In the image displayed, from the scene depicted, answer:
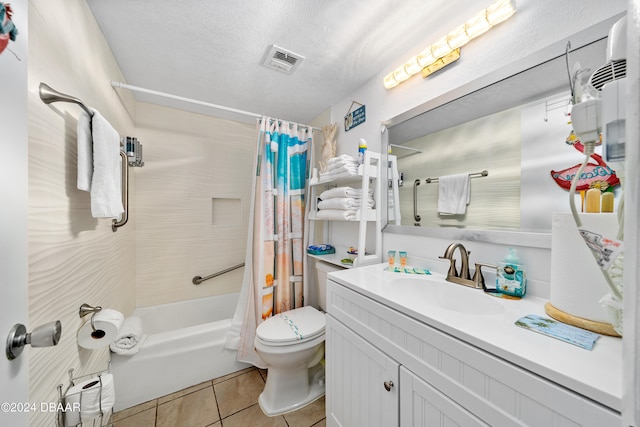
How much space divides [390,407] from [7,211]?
115 cm

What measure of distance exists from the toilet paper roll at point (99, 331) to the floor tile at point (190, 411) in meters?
0.67

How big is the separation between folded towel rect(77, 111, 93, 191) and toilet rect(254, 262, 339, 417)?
1.12m

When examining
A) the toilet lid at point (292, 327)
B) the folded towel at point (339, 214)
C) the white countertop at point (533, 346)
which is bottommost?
the toilet lid at point (292, 327)

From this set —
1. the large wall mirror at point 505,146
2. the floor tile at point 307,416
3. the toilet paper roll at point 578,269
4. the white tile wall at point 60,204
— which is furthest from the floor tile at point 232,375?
the toilet paper roll at point 578,269

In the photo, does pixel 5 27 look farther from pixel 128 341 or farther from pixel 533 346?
pixel 128 341

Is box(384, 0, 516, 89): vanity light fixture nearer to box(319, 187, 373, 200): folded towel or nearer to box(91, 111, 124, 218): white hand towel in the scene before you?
box(319, 187, 373, 200): folded towel

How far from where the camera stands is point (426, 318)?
0.69 metres

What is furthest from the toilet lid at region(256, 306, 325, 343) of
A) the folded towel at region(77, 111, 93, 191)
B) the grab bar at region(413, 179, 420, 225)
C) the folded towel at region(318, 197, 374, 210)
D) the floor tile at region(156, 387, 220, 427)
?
the folded towel at region(77, 111, 93, 191)

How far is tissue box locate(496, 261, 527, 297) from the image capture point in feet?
2.75

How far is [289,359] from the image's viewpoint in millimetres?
1316

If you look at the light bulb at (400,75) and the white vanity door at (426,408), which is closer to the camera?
the white vanity door at (426,408)

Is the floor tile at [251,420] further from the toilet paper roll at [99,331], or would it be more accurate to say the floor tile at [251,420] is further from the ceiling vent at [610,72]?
the ceiling vent at [610,72]

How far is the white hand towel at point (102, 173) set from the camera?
990mm

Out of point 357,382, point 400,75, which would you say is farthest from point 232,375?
point 400,75
